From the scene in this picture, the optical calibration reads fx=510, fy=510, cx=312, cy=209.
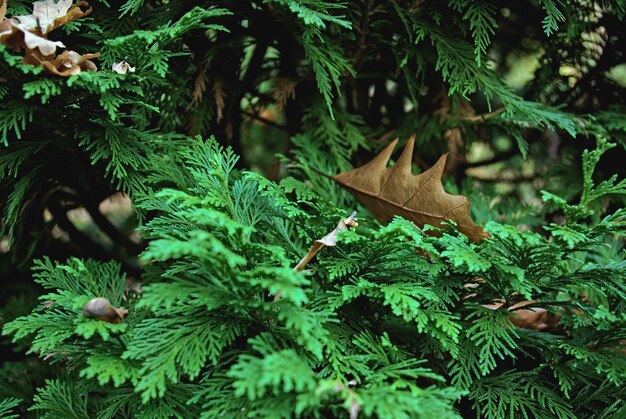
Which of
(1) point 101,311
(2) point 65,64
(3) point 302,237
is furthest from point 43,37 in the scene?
(3) point 302,237

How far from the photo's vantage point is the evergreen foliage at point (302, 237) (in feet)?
2.72

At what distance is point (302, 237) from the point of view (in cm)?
112

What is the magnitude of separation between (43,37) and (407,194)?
30.8 inches

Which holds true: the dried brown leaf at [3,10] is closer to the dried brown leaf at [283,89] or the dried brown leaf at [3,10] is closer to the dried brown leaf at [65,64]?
the dried brown leaf at [65,64]

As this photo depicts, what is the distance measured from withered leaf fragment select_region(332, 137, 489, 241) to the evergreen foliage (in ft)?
0.25

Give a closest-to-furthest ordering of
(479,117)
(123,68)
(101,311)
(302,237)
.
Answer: (101,311), (123,68), (302,237), (479,117)

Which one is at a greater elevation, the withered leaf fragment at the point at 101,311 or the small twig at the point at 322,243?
the small twig at the point at 322,243

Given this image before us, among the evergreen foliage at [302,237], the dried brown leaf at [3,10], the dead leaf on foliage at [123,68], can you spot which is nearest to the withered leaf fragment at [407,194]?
the evergreen foliage at [302,237]

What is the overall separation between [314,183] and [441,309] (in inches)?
18.7

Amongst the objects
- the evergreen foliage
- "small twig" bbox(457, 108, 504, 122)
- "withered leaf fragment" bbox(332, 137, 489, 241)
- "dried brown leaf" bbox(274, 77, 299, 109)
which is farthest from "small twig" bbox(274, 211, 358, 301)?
"small twig" bbox(457, 108, 504, 122)

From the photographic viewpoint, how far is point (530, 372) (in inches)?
39.5

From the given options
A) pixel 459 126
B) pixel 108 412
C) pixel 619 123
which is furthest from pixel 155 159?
pixel 619 123

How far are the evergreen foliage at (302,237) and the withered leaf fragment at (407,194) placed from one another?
0.08 metres

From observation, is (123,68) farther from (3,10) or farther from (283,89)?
(283,89)
